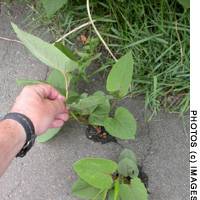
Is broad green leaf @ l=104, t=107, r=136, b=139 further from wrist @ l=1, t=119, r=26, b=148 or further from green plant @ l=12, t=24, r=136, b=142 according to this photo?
wrist @ l=1, t=119, r=26, b=148

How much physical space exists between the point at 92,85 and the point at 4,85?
1.16 ft

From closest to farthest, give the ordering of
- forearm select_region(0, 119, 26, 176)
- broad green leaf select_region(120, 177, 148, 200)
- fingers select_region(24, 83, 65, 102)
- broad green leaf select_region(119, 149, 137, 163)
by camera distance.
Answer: forearm select_region(0, 119, 26, 176), fingers select_region(24, 83, 65, 102), broad green leaf select_region(120, 177, 148, 200), broad green leaf select_region(119, 149, 137, 163)

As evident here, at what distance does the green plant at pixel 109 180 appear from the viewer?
56.9 inches

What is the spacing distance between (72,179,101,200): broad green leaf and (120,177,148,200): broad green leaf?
3.5 inches

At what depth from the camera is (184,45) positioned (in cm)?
168

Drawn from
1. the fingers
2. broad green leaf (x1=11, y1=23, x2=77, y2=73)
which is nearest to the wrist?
the fingers

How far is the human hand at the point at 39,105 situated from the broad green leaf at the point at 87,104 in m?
0.06

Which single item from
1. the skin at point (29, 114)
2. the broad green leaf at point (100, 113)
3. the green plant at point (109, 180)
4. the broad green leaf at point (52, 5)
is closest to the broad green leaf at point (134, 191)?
the green plant at point (109, 180)

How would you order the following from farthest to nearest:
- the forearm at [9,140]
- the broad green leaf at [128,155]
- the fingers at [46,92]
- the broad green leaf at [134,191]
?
the broad green leaf at [128,155]
the broad green leaf at [134,191]
the fingers at [46,92]
the forearm at [9,140]

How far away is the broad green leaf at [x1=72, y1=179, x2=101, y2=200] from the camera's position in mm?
1554

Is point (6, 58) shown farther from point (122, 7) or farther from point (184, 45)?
point (184, 45)

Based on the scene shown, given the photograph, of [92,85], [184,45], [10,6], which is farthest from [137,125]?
A: [10,6]

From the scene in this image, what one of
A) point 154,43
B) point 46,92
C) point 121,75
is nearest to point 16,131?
point 46,92

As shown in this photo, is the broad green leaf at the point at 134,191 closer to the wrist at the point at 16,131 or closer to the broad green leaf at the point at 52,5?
the wrist at the point at 16,131
